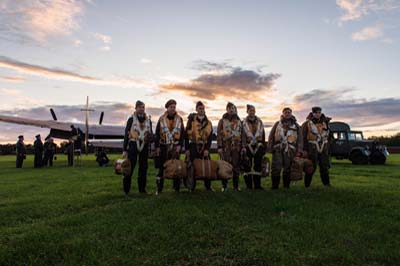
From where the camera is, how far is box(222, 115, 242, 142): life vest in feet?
29.8

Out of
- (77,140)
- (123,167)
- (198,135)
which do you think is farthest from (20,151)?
(198,135)

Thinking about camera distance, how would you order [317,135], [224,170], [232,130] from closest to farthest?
[224,170], [232,130], [317,135]

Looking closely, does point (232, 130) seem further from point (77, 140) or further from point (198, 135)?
point (77, 140)

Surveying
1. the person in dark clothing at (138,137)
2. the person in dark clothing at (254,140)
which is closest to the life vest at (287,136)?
the person in dark clothing at (254,140)

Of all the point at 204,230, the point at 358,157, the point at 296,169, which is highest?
the point at 358,157

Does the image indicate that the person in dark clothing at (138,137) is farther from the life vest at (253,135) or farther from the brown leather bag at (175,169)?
the life vest at (253,135)

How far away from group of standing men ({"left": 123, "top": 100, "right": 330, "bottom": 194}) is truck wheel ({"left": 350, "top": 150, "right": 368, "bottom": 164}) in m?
15.4

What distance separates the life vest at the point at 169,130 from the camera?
8.56 metres

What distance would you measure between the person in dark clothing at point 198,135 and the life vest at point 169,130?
0.33 meters

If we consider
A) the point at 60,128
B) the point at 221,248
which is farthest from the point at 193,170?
the point at 60,128

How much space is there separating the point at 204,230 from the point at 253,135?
4.08m

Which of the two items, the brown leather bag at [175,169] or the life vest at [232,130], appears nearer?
the brown leather bag at [175,169]

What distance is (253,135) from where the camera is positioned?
914cm

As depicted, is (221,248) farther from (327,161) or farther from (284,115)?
(327,161)
